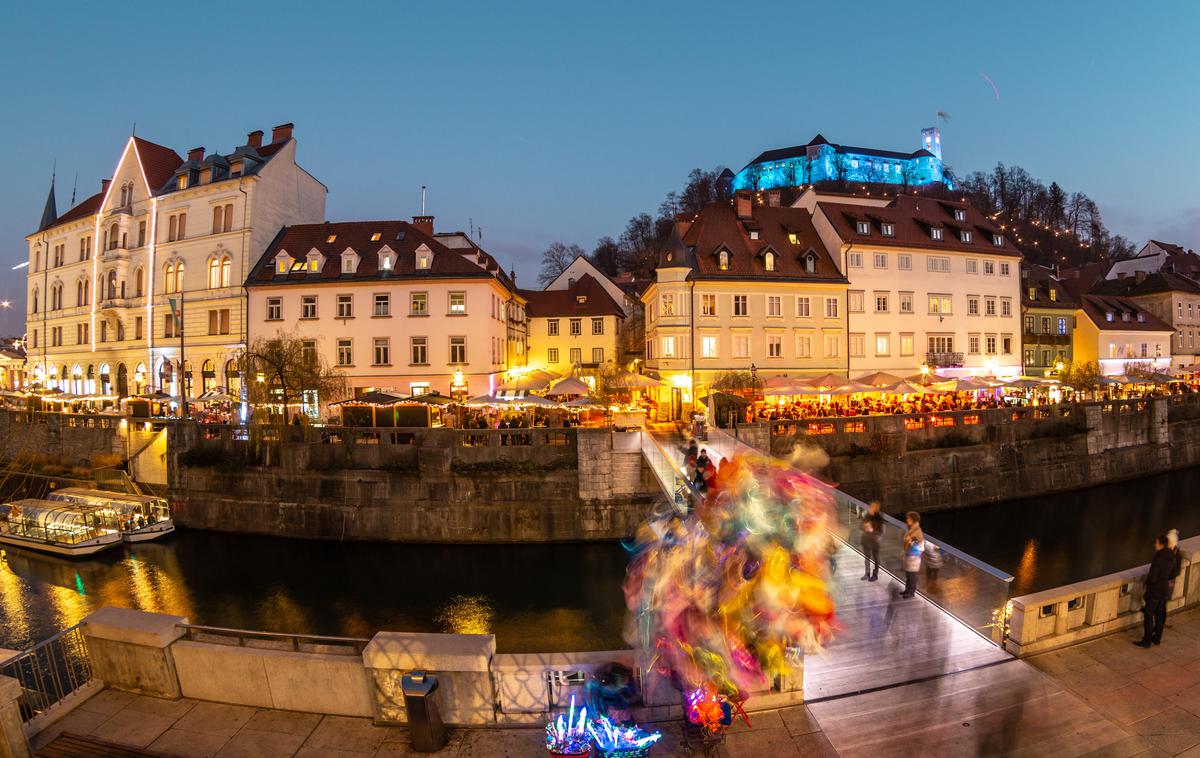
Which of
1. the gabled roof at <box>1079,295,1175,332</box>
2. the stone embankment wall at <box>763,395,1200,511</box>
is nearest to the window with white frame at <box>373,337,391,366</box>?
the stone embankment wall at <box>763,395,1200,511</box>

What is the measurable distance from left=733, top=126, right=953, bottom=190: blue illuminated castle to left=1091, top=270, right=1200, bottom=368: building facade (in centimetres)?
6314

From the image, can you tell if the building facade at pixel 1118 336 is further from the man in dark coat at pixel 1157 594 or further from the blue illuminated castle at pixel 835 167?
the blue illuminated castle at pixel 835 167

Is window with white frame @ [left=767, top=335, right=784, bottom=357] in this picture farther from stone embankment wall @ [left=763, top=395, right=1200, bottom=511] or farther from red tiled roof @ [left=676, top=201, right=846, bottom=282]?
stone embankment wall @ [left=763, top=395, right=1200, bottom=511]

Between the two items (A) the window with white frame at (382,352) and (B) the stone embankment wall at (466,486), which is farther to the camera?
(A) the window with white frame at (382,352)

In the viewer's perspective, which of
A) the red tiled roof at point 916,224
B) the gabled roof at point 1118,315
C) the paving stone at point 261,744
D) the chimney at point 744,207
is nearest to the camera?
the paving stone at point 261,744

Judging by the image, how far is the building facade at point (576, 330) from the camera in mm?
48375

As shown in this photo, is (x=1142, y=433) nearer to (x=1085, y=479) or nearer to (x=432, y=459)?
(x=1085, y=479)

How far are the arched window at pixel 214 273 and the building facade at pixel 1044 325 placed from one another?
2345 inches

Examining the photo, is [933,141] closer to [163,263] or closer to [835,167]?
[835,167]

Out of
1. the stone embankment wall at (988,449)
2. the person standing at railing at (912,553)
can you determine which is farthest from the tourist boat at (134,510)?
the person standing at railing at (912,553)

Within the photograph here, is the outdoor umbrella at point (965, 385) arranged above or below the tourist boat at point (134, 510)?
above

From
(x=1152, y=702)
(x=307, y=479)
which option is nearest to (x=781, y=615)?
(x=1152, y=702)

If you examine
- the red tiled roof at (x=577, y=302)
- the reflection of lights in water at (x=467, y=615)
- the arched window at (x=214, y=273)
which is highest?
the arched window at (x=214, y=273)

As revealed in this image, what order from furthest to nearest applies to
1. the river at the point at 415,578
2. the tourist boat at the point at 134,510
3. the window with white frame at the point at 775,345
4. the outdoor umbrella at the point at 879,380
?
the window with white frame at the point at 775,345
the outdoor umbrella at the point at 879,380
the tourist boat at the point at 134,510
the river at the point at 415,578
